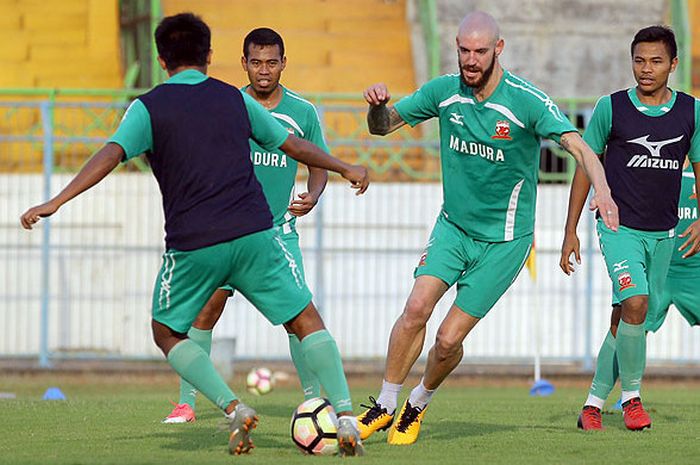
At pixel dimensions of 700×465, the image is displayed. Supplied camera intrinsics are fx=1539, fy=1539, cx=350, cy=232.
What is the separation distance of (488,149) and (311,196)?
1177 millimetres

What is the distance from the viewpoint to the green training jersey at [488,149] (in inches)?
366

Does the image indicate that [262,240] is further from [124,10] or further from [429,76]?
[124,10]

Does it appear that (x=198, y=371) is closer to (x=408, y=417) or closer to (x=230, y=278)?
(x=230, y=278)

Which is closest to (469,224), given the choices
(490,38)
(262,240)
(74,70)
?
(490,38)

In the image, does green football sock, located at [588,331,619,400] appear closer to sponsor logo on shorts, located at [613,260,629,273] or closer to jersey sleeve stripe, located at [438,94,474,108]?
sponsor logo on shorts, located at [613,260,629,273]

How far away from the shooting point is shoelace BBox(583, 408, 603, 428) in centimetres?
1026

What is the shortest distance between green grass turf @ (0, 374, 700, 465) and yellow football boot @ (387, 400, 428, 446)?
0.28ft

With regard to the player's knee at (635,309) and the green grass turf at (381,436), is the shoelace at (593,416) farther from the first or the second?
the player's knee at (635,309)

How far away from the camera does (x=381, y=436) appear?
9734mm

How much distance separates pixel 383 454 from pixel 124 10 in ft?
53.4

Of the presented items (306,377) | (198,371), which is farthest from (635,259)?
(198,371)

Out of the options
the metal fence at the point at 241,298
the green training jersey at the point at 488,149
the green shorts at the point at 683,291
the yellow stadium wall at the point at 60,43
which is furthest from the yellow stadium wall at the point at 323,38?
the green training jersey at the point at 488,149

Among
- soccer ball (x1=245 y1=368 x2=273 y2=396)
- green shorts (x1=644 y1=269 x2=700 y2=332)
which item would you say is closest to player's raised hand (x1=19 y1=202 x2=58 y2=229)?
green shorts (x1=644 y1=269 x2=700 y2=332)

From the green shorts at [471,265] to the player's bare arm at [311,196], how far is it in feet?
2.59
